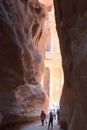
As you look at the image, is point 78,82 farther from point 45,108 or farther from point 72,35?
point 45,108

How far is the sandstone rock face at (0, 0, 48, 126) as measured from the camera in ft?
57.7

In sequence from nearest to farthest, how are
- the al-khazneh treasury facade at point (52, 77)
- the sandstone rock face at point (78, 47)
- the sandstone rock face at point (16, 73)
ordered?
the sandstone rock face at point (78, 47) → the sandstone rock face at point (16, 73) → the al-khazneh treasury facade at point (52, 77)

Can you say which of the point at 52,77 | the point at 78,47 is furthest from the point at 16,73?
the point at 52,77

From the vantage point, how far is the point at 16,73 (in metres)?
18.8

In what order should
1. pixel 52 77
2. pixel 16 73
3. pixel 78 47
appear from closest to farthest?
pixel 78 47, pixel 16 73, pixel 52 77

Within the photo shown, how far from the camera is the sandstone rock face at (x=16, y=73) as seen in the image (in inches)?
692

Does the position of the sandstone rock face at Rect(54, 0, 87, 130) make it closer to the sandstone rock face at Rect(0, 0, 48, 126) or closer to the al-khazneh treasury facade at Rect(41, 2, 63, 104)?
the sandstone rock face at Rect(0, 0, 48, 126)

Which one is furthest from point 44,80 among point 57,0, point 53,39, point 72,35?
point 72,35

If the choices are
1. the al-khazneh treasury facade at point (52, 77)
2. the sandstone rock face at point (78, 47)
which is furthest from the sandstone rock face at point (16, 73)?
the al-khazneh treasury facade at point (52, 77)

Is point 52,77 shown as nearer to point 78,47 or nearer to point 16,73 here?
point 16,73

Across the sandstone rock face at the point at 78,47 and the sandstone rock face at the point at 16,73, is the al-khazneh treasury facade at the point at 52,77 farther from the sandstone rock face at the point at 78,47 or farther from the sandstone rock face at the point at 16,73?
the sandstone rock face at the point at 78,47

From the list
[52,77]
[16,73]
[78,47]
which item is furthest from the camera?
[52,77]

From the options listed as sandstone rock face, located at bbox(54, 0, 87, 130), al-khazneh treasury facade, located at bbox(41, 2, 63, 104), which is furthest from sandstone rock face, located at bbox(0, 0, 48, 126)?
al-khazneh treasury facade, located at bbox(41, 2, 63, 104)

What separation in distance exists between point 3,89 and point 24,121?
280 centimetres
